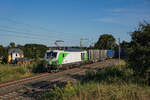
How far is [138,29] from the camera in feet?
28.5

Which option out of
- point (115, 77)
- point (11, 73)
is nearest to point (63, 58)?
point (11, 73)

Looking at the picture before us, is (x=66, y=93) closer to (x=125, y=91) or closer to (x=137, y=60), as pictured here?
(x=125, y=91)

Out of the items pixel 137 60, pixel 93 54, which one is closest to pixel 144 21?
pixel 137 60

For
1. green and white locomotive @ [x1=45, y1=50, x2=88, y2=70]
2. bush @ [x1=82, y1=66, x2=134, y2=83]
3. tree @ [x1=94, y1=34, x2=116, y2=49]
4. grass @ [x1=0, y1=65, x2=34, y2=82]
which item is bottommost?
grass @ [x1=0, y1=65, x2=34, y2=82]

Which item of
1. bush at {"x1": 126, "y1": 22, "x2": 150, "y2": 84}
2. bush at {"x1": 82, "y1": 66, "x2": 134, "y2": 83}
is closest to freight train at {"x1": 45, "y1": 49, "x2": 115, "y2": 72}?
bush at {"x1": 82, "y1": 66, "x2": 134, "y2": 83}

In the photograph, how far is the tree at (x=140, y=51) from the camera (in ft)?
25.7

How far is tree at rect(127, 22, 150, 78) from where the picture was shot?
784 centimetres

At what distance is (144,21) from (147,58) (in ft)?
6.89

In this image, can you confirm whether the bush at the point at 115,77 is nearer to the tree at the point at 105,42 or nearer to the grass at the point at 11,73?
the grass at the point at 11,73

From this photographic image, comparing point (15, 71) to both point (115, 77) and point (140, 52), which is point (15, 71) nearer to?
point (115, 77)

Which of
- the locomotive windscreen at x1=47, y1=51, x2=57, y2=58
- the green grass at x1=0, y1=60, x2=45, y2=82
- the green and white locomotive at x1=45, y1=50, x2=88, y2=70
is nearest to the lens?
the green grass at x1=0, y1=60, x2=45, y2=82

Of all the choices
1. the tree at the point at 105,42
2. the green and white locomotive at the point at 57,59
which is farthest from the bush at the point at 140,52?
the tree at the point at 105,42

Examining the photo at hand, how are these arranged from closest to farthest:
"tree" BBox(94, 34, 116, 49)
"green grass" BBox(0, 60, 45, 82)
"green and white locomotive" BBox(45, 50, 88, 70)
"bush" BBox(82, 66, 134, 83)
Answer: "bush" BBox(82, 66, 134, 83) < "green grass" BBox(0, 60, 45, 82) < "green and white locomotive" BBox(45, 50, 88, 70) < "tree" BBox(94, 34, 116, 49)

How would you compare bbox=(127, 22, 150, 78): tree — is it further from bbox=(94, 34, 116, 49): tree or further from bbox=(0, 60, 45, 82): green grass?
bbox=(94, 34, 116, 49): tree
